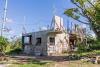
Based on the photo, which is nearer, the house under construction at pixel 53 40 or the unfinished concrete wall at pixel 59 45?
the house under construction at pixel 53 40

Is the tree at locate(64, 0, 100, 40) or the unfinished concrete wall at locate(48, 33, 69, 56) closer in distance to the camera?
the tree at locate(64, 0, 100, 40)

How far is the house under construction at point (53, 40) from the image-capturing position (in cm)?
3152

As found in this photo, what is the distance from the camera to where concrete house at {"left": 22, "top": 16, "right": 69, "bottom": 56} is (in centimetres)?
3145

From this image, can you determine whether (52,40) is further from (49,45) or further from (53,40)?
(49,45)

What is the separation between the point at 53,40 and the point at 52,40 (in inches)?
5.4

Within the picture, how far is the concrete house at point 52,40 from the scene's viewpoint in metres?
31.5

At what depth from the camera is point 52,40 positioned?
3231cm

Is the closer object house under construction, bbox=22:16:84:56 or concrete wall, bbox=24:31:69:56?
house under construction, bbox=22:16:84:56


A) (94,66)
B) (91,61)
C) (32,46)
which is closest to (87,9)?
(91,61)

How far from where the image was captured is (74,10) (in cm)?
2436

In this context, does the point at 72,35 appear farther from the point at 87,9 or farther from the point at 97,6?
the point at 97,6

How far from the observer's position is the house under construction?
31.5 metres

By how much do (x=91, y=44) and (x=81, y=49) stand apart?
342cm

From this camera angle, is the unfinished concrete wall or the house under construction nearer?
the house under construction
